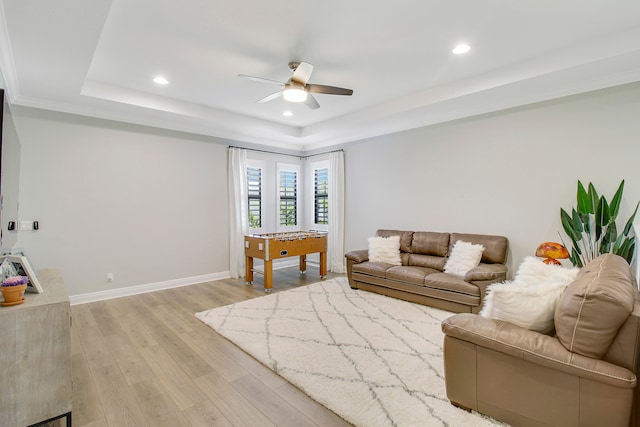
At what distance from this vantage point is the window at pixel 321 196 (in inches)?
267

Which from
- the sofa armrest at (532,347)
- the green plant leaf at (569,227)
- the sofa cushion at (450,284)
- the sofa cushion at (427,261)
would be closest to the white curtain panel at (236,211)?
the sofa cushion at (427,261)

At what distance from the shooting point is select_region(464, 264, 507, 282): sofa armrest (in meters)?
3.65

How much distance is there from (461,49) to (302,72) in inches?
63.4

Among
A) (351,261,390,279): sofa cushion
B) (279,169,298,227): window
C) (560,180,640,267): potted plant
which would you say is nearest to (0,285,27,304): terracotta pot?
(351,261,390,279): sofa cushion

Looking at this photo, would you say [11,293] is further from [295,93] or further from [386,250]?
[386,250]

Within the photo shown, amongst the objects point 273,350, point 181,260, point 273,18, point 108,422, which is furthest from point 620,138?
point 181,260

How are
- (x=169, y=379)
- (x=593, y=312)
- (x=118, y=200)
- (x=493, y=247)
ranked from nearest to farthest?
(x=593, y=312) < (x=169, y=379) < (x=493, y=247) < (x=118, y=200)

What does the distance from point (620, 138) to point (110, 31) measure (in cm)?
529

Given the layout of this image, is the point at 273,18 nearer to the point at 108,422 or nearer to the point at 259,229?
the point at 108,422

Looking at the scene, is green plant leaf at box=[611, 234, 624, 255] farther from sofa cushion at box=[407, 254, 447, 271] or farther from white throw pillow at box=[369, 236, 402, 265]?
white throw pillow at box=[369, 236, 402, 265]

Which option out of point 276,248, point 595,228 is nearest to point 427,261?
point 595,228

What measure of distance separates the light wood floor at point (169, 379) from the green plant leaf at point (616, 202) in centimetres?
354

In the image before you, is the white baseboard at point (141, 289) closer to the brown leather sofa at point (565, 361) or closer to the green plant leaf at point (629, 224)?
the brown leather sofa at point (565, 361)

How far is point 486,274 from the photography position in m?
3.66
